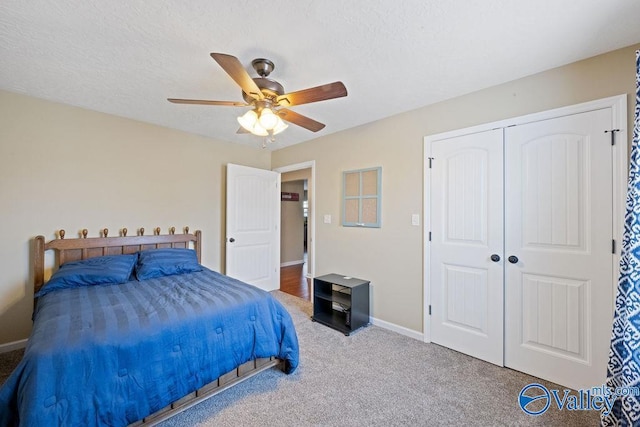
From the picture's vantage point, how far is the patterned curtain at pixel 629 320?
1.33m

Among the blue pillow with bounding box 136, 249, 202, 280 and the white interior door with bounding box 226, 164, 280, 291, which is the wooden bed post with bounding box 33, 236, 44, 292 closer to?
the blue pillow with bounding box 136, 249, 202, 280

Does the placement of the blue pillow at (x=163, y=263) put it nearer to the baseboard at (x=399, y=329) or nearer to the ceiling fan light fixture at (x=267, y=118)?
the ceiling fan light fixture at (x=267, y=118)

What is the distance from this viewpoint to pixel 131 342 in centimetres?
153

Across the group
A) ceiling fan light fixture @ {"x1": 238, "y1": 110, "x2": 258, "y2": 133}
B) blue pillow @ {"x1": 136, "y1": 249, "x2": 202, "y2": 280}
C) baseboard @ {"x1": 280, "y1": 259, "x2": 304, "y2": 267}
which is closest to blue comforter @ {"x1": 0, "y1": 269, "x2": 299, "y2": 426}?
blue pillow @ {"x1": 136, "y1": 249, "x2": 202, "y2": 280}

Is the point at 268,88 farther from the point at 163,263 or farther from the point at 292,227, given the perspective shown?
the point at 292,227

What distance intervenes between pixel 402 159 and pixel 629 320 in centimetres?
210

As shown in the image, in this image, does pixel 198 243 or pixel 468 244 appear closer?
pixel 468 244

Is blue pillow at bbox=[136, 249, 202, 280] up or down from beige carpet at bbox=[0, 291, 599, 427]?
Answer: up

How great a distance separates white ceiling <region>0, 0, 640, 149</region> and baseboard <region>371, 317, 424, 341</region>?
7.98 feet

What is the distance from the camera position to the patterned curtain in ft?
4.38

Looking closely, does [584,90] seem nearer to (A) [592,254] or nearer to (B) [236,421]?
(A) [592,254]

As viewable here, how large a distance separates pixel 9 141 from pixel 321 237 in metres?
3.45

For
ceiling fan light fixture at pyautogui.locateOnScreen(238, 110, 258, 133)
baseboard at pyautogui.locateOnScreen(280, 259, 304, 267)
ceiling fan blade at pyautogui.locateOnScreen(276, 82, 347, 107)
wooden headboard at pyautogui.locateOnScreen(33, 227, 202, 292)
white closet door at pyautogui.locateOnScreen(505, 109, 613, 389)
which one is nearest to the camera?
ceiling fan blade at pyautogui.locateOnScreen(276, 82, 347, 107)

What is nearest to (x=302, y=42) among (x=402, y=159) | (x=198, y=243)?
(x=402, y=159)
